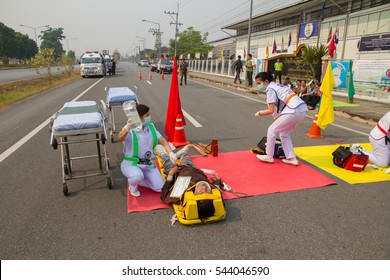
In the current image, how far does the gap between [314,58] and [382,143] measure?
12698 mm

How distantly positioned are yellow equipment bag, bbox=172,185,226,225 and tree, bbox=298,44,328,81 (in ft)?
48.9

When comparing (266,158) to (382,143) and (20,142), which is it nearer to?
(382,143)

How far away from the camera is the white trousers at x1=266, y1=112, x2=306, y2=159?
506 centimetres

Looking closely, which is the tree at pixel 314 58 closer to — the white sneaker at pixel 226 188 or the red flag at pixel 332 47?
the red flag at pixel 332 47

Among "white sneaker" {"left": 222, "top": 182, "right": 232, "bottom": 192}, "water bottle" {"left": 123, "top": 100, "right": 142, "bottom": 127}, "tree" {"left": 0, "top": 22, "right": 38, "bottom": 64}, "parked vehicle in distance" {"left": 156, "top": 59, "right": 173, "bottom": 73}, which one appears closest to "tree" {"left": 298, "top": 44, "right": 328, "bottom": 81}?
"white sneaker" {"left": 222, "top": 182, "right": 232, "bottom": 192}

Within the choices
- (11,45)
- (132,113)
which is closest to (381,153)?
(132,113)

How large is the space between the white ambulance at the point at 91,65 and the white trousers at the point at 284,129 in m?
26.2

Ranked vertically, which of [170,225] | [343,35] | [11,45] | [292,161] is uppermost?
[11,45]

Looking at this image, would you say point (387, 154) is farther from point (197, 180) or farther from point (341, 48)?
point (341, 48)

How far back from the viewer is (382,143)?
16.8 feet

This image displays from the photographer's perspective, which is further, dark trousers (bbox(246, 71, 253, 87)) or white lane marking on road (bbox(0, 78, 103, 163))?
dark trousers (bbox(246, 71, 253, 87))

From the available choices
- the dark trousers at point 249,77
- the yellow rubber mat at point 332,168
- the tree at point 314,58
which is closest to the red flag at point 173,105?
the yellow rubber mat at point 332,168

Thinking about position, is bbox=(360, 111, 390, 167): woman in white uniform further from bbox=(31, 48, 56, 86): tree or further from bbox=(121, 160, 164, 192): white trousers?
bbox=(31, 48, 56, 86): tree
